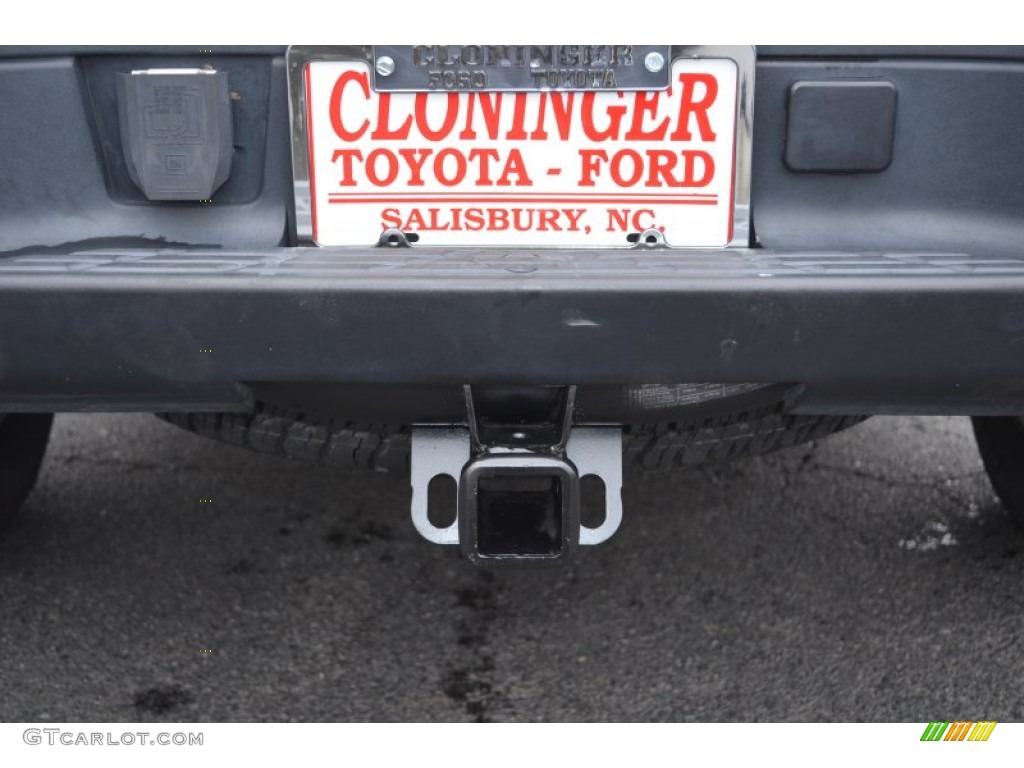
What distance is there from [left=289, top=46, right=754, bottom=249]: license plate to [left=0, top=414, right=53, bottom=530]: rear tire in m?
0.95

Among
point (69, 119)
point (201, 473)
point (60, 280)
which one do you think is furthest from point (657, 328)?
point (201, 473)

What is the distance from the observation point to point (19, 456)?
2.30m

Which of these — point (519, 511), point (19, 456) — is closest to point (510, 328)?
point (519, 511)

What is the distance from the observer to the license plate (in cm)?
158

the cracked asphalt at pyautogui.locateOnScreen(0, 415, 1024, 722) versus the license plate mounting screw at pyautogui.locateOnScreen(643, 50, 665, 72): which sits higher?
the license plate mounting screw at pyautogui.locateOnScreen(643, 50, 665, 72)

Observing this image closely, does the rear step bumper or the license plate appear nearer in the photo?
the rear step bumper

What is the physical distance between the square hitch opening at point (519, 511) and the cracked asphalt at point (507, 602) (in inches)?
16.8

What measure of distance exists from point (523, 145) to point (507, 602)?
1008mm

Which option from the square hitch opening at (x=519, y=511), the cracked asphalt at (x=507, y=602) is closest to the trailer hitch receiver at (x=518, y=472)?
the square hitch opening at (x=519, y=511)

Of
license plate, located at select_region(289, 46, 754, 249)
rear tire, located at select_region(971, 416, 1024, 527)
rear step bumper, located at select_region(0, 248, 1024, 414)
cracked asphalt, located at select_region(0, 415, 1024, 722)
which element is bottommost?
cracked asphalt, located at select_region(0, 415, 1024, 722)

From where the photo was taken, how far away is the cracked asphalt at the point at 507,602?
1910mm
